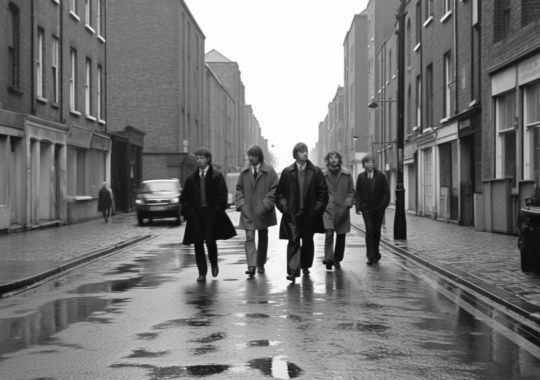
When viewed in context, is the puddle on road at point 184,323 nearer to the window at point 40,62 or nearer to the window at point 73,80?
the window at point 40,62

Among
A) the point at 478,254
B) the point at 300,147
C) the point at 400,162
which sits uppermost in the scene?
the point at 400,162

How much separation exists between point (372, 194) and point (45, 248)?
7369mm

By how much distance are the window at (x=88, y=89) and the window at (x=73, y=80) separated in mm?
1573

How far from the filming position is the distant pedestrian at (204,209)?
10.4 meters

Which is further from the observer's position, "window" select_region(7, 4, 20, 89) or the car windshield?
the car windshield

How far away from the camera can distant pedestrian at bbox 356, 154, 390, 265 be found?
1275cm

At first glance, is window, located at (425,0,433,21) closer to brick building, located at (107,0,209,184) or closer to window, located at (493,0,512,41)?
window, located at (493,0,512,41)

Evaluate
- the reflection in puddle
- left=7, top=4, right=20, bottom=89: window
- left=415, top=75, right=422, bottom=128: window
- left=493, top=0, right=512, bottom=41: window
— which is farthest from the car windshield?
the reflection in puddle

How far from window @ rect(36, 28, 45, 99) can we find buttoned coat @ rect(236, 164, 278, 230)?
49.9 feet

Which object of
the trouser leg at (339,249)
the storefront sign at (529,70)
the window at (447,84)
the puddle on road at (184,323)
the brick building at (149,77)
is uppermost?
the brick building at (149,77)

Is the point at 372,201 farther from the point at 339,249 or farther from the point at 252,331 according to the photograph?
the point at 252,331

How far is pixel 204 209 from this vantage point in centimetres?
1045

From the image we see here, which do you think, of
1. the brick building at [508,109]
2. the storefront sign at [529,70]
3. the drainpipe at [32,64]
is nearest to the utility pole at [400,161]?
the brick building at [508,109]

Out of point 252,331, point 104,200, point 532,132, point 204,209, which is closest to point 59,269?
point 204,209
